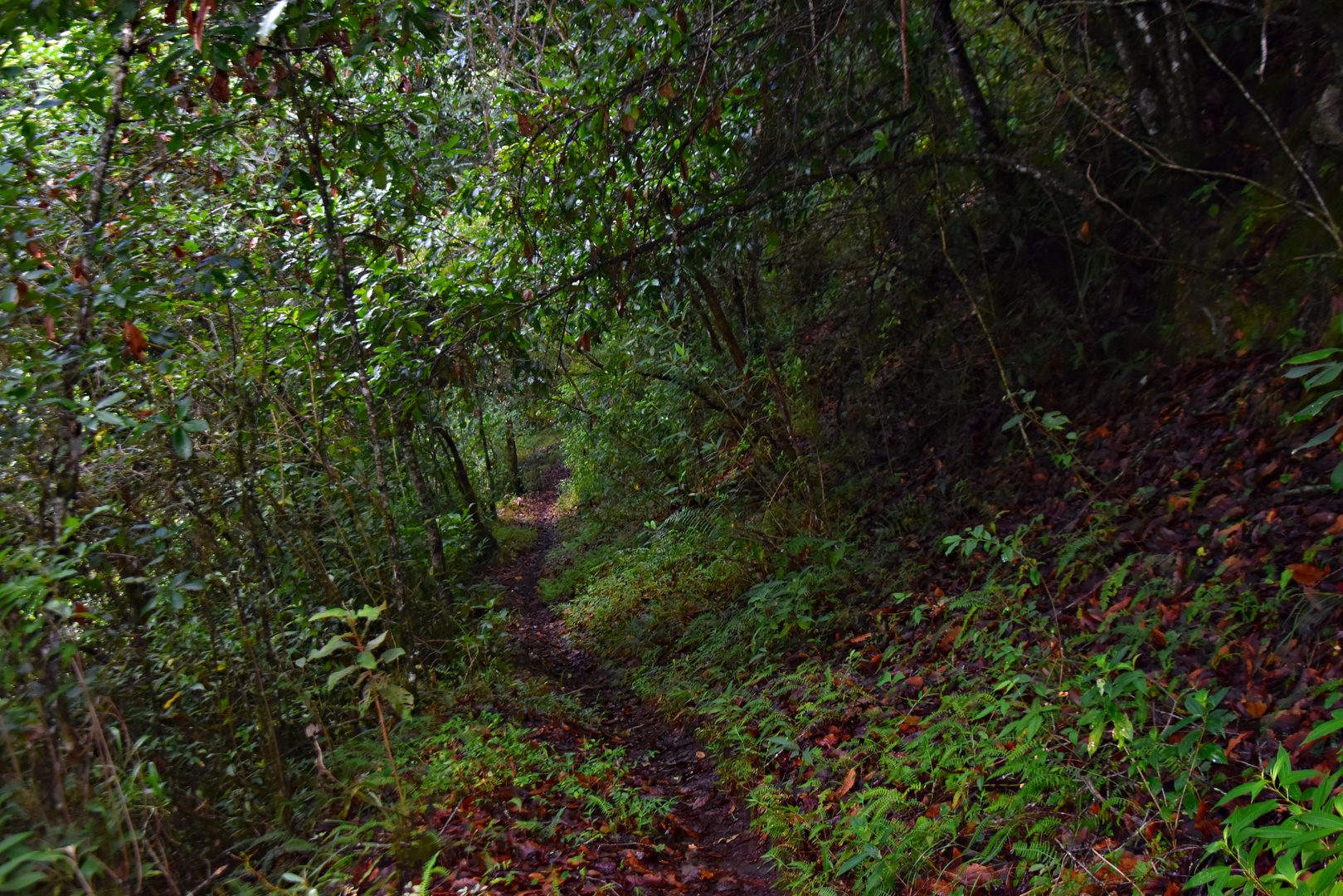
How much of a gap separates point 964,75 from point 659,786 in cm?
573

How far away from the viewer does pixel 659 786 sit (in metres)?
5.41

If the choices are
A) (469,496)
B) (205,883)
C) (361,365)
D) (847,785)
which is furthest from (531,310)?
(469,496)

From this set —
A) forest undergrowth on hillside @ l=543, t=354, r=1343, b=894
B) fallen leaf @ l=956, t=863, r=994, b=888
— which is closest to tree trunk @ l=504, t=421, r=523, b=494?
forest undergrowth on hillside @ l=543, t=354, r=1343, b=894

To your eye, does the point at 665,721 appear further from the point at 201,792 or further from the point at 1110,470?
the point at 1110,470

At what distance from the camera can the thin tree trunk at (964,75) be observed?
240 inches

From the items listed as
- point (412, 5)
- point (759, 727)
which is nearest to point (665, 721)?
point (759, 727)

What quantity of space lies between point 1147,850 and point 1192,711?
583 millimetres

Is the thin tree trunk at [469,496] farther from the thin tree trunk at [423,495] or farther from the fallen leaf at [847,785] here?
the fallen leaf at [847,785]

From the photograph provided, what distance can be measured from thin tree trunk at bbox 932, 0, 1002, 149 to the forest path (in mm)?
5236

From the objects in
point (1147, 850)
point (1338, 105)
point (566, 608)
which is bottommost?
point (566, 608)

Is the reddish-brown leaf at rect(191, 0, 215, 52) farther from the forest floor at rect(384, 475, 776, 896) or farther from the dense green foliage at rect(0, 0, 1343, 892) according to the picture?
the forest floor at rect(384, 475, 776, 896)

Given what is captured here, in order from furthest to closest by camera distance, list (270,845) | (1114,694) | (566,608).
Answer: (566,608), (270,845), (1114,694)

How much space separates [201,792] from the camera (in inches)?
168

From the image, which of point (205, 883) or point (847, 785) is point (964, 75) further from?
point (205, 883)
